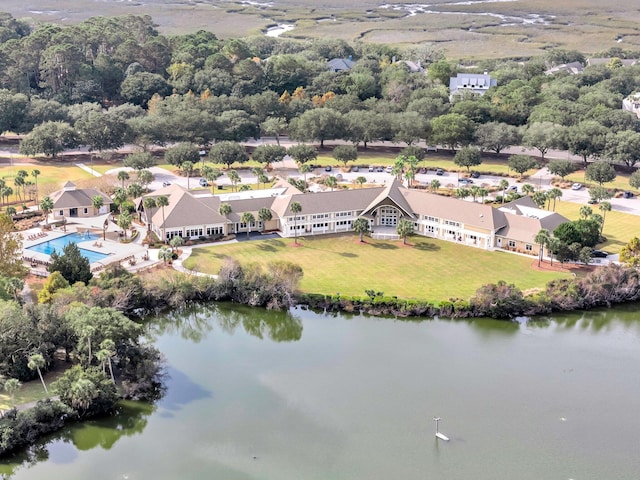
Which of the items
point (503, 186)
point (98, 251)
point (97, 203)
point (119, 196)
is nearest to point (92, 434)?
point (98, 251)

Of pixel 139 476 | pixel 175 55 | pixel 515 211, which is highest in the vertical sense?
pixel 175 55

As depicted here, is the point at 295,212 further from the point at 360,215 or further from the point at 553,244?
the point at 553,244

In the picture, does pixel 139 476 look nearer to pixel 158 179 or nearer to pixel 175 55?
pixel 158 179

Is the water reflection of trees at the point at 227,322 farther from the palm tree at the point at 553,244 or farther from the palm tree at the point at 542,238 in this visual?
the palm tree at the point at 553,244

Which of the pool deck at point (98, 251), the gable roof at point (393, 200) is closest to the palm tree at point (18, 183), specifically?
the pool deck at point (98, 251)

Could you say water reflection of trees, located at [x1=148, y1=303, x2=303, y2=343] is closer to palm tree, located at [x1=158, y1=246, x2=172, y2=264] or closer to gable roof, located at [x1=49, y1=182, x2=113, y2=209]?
palm tree, located at [x1=158, y1=246, x2=172, y2=264]

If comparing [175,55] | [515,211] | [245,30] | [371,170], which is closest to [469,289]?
[515,211]
